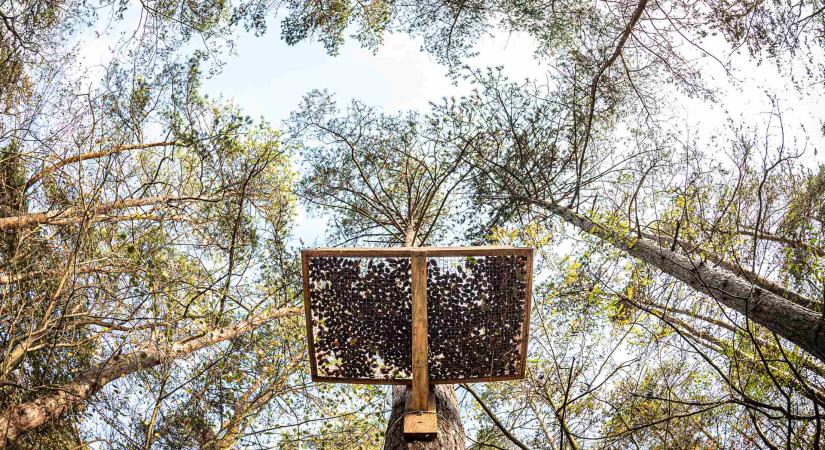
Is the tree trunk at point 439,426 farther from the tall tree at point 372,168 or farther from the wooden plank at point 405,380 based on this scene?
the tall tree at point 372,168

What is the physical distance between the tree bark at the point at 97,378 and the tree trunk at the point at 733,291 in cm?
311

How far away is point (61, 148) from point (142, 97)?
945 millimetres

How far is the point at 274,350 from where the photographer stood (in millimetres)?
4715

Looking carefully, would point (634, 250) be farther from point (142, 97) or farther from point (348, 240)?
point (142, 97)

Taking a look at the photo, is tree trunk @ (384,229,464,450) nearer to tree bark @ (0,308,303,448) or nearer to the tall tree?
tree bark @ (0,308,303,448)

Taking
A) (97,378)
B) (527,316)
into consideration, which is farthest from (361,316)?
(97,378)

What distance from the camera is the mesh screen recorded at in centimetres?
333

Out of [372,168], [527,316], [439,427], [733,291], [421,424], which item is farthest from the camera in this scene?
[372,168]

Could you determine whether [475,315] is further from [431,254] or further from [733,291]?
[733,291]

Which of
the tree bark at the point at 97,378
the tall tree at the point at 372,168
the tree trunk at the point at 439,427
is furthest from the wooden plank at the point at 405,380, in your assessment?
the tall tree at the point at 372,168

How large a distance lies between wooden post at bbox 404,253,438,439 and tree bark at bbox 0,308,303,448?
162 cm

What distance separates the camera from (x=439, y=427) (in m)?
3.22

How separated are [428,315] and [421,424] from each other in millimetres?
626

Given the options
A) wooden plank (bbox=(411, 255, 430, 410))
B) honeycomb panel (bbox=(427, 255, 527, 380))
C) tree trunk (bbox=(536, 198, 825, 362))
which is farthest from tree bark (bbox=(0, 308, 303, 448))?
tree trunk (bbox=(536, 198, 825, 362))
